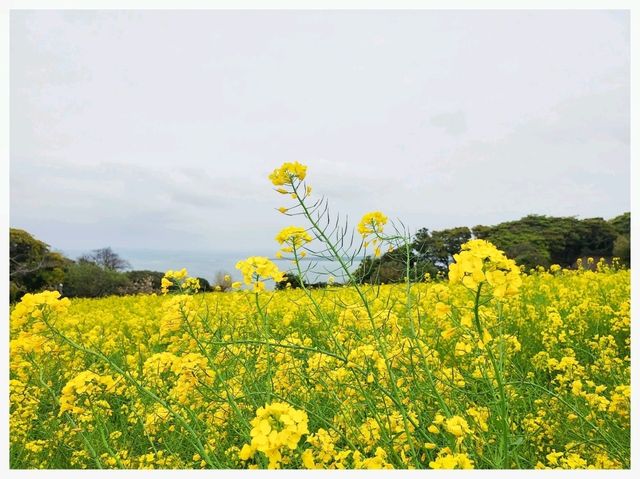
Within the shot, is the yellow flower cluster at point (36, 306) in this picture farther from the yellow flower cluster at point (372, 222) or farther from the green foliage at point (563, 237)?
the green foliage at point (563, 237)

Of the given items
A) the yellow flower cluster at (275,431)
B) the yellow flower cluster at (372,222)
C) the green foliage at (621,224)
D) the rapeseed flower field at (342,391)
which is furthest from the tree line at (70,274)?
the green foliage at (621,224)

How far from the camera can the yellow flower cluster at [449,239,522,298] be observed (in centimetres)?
118

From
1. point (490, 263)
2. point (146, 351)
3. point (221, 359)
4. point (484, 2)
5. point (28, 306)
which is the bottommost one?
point (146, 351)

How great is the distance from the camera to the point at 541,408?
8.88 ft

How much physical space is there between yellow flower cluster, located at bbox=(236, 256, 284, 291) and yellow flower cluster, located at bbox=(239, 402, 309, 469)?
80 centimetres

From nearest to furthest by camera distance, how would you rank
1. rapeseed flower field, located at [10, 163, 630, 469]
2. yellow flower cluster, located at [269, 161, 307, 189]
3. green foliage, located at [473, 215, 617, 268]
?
rapeseed flower field, located at [10, 163, 630, 469], yellow flower cluster, located at [269, 161, 307, 189], green foliage, located at [473, 215, 617, 268]

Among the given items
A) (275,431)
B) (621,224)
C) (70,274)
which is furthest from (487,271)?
(621,224)

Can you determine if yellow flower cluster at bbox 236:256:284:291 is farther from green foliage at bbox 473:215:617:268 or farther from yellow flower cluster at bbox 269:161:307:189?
green foliage at bbox 473:215:617:268

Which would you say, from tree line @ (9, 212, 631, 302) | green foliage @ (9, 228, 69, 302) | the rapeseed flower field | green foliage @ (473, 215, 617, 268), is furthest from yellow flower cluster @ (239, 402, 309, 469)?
green foliage @ (473, 215, 617, 268)

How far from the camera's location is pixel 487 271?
1.20 meters

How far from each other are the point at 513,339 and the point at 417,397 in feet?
2.01

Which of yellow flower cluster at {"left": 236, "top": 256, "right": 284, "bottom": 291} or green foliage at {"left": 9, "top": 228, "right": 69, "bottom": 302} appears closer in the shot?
yellow flower cluster at {"left": 236, "top": 256, "right": 284, "bottom": 291}
